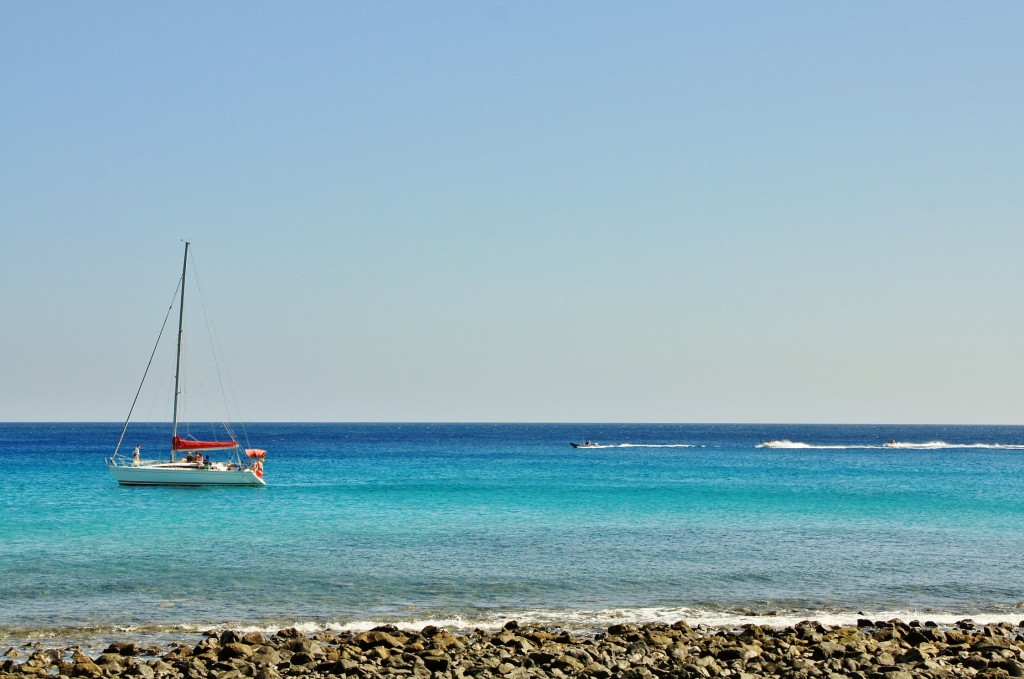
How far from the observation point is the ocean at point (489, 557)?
21641 millimetres

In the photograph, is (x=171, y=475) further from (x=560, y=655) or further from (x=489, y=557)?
(x=560, y=655)

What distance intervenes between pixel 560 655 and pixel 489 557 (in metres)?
13.1

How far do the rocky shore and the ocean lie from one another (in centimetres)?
189

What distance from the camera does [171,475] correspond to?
55.6 m

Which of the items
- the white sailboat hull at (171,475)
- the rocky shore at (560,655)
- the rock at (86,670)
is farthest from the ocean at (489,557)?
the rock at (86,670)

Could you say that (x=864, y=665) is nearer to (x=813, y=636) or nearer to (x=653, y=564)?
(x=813, y=636)

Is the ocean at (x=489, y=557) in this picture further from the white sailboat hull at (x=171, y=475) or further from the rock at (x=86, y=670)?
the rock at (x=86, y=670)

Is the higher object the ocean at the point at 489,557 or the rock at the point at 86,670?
the rock at the point at 86,670

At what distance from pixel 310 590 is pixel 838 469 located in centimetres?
6859

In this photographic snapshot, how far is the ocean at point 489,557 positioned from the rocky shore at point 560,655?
1889mm

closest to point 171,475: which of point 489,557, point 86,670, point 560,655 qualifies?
point 489,557

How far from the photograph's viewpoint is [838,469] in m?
84.4

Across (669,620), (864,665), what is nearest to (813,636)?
(864,665)

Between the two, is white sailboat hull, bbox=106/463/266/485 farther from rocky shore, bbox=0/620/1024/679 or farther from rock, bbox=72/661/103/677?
rock, bbox=72/661/103/677
